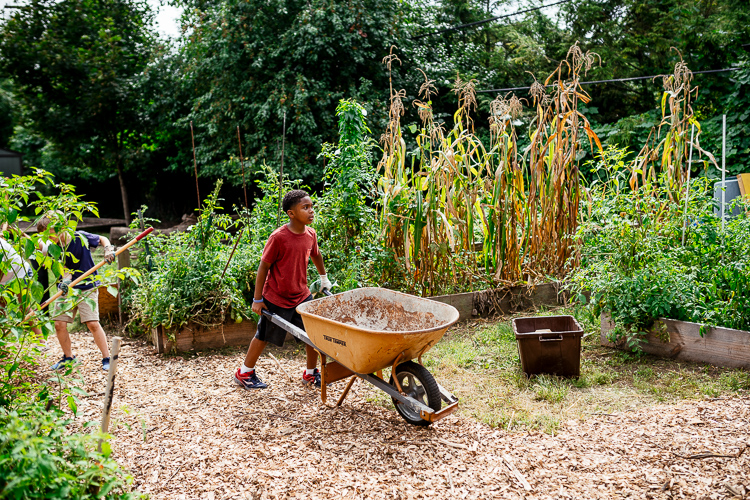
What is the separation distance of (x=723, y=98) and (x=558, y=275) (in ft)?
17.8

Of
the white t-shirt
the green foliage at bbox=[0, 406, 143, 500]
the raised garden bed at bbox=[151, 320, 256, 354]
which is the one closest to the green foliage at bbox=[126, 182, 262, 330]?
the raised garden bed at bbox=[151, 320, 256, 354]

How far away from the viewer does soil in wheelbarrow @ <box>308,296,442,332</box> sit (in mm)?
3320

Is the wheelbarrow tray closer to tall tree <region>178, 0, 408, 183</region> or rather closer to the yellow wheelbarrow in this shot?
the yellow wheelbarrow

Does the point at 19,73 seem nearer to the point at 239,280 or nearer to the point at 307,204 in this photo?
the point at 239,280

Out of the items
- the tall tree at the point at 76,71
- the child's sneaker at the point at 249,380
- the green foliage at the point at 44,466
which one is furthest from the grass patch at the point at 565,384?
the tall tree at the point at 76,71

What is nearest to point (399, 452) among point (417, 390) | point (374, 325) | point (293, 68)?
point (417, 390)

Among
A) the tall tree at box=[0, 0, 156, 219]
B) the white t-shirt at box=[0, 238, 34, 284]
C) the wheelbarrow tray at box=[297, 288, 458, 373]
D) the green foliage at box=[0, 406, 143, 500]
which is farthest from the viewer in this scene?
the tall tree at box=[0, 0, 156, 219]

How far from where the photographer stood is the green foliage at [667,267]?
139 inches

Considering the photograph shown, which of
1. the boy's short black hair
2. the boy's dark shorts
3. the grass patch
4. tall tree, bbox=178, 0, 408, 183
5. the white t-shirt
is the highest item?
tall tree, bbox=178, 0, 408, 183

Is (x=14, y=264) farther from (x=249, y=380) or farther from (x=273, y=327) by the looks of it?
(x=249, y=380)

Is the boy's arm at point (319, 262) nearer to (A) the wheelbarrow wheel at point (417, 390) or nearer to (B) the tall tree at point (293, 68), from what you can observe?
A: (A) the wheelbarrow wheel at point (417, 390)

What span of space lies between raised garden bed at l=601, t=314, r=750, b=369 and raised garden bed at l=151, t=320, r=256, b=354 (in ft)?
10.2

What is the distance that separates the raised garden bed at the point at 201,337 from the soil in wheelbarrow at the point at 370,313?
1.37 metres

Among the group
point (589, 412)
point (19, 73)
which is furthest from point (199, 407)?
point (19, 73)
